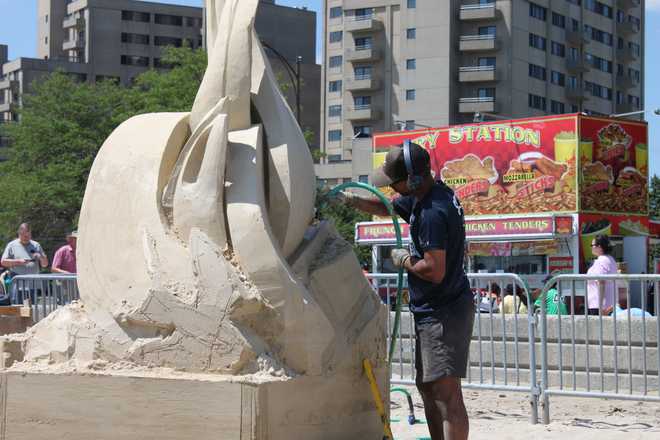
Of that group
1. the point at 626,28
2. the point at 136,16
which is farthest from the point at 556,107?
the point at 136,16

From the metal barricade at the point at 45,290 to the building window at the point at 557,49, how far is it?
59.3 m

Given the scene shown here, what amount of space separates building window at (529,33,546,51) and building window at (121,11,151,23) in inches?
1431

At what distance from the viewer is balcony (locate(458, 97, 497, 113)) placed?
209ft

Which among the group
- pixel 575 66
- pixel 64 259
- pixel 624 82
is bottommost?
pixel 64 259

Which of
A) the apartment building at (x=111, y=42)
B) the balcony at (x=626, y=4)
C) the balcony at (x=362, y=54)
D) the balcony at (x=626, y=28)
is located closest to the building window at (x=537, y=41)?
the balcony at (x=362, y=54)

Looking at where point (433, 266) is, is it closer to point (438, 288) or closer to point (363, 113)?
point (438, 288)

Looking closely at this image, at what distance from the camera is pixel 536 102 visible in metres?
66.8

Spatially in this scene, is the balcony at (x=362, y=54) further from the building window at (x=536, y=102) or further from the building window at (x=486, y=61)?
the building window at (x=536, y=102)

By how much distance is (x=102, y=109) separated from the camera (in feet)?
134

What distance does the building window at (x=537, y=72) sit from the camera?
218 feet

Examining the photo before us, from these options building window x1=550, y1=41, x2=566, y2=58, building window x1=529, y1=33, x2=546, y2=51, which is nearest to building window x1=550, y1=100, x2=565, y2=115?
building window x1=550, y1=41, x2=566, y2=58

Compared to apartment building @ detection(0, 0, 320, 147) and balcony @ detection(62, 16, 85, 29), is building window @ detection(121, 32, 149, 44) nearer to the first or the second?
apartment building @ detection(0, 0, 320, 147)

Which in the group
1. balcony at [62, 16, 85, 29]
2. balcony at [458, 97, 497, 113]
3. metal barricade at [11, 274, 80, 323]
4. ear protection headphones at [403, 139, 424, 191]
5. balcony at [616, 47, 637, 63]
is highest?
balcony at [62, 16, 85, 29]

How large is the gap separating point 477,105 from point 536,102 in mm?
5221
